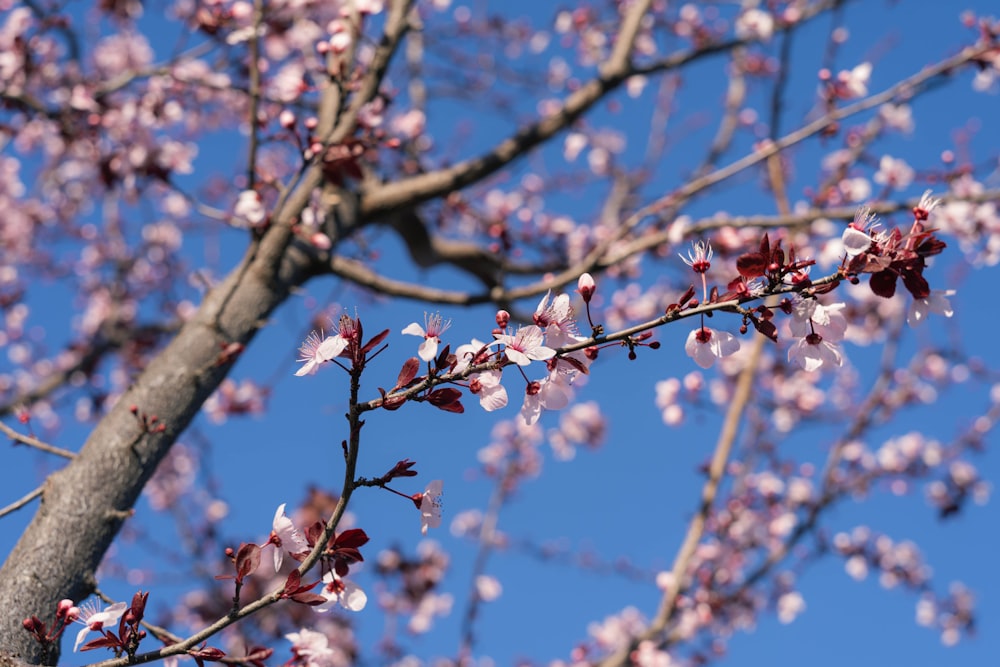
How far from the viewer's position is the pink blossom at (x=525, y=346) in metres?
1.33

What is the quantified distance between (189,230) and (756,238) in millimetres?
5271

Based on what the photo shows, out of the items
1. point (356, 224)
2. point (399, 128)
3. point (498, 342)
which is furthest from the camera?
point (399, 128)

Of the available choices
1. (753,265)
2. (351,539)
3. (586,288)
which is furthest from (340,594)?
(753,265)

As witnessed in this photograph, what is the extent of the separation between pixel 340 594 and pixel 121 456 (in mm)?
1097

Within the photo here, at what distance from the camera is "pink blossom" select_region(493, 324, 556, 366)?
1.33 m

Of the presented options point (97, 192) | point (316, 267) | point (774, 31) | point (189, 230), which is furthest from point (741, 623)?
point (97, 192)

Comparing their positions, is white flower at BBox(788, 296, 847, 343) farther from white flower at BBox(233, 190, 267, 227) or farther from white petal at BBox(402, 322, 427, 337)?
white flower at BBox(233, 190, 267, 227)

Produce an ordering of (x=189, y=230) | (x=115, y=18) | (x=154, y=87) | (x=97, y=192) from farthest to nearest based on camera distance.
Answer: (x=189, y=230) < (x=97, y=192) < (x=115, y=18) < (x=154, y=87)

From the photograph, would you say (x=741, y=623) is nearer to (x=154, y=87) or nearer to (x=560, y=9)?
(x=560, y=9)

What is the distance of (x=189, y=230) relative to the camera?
23.3 ft

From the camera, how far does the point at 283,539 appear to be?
1.45 meters

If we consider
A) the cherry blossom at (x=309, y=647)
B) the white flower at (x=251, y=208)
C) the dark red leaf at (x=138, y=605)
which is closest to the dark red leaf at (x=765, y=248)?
the cherry blossom at (x=309, y=647)

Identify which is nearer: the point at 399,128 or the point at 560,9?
the point at 399,128

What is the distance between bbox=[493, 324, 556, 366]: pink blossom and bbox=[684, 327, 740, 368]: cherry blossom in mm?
300
